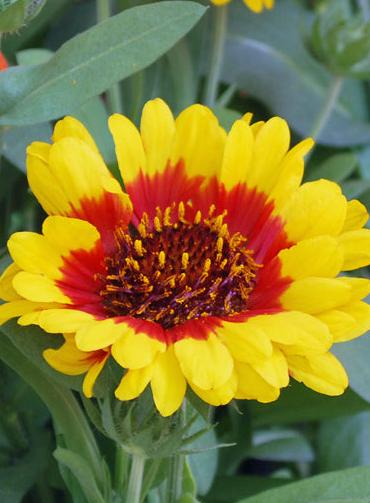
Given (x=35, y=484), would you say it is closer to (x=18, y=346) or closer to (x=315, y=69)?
(x=18, y=346)

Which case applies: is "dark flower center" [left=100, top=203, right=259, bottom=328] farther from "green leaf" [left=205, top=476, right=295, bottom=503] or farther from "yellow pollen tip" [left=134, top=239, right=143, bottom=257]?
"green leaf" [left=205, top=476, right=295, bottom=503]

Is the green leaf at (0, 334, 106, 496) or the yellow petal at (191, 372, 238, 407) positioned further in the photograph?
the green leaf at (0, 334, 106, 496)

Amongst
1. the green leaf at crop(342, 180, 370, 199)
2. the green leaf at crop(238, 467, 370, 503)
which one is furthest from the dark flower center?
the green leaf at crop(342, 180, 370, 199)

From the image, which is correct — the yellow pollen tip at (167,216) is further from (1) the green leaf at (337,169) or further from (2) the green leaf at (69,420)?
(1) the green leaf at (337,169)

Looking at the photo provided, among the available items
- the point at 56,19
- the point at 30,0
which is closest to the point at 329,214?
the point at 30,0

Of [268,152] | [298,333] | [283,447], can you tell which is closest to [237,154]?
[268,152]

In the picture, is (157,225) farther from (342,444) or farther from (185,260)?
(342,444)

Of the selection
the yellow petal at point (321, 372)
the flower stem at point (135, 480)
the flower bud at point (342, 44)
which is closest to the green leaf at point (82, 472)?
the flower stem at point (135, 480)
